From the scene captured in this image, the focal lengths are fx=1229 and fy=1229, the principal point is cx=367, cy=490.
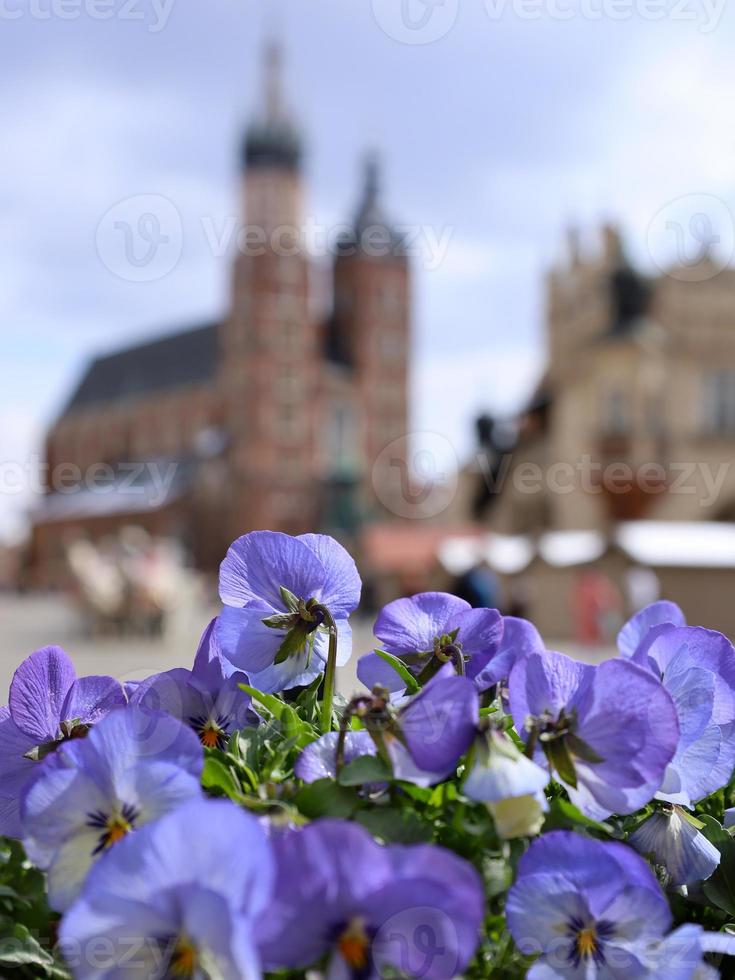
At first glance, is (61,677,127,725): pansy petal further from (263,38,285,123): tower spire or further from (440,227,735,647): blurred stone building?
(263,38,285,123): tower spire

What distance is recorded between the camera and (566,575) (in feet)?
59.3

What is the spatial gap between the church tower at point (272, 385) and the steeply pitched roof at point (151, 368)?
9062mm

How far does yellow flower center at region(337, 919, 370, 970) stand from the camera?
2.21 feet

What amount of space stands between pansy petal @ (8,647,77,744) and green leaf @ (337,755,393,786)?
27cm

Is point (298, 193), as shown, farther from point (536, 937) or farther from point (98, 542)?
point (536, 937)

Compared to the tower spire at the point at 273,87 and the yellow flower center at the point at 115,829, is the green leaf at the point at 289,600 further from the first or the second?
the tower spire at the point at 273,87

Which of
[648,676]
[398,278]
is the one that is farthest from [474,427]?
[398,278]

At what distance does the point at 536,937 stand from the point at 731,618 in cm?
1399

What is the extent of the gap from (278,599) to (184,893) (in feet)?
1.21

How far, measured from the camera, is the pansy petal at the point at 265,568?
97 cm

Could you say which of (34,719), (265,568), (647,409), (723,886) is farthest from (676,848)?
(647,409)

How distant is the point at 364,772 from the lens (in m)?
0.78

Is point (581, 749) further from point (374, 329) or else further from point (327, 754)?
point (374, 329)

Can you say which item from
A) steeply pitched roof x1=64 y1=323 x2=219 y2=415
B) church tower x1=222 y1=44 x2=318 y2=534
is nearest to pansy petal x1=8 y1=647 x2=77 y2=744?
church tower x1=222 y1=44 x2=318 y2=534
